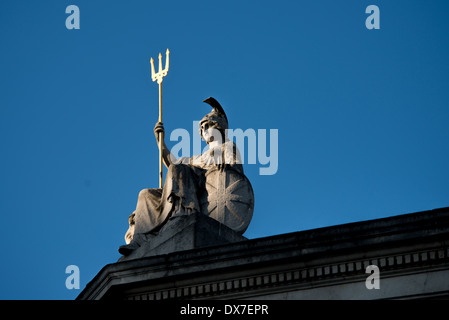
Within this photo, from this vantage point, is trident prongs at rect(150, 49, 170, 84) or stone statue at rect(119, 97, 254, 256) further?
trident prongs at rect(150, 49, 170, 84)

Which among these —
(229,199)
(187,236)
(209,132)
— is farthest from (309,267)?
(209,132)

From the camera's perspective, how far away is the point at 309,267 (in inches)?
613

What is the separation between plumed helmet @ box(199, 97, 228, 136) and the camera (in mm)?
20859

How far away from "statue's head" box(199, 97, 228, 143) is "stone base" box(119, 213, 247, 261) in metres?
2.55

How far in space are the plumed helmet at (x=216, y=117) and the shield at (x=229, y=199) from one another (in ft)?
4.55

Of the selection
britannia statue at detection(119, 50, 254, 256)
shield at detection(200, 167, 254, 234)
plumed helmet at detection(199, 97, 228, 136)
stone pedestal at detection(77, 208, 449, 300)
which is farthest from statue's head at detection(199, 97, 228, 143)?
stone pedestal at detection(77, 208, 449, 300)

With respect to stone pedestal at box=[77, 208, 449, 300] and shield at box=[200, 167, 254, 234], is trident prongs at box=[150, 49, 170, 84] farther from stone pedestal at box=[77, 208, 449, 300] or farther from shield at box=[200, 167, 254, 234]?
stone pedestal at box=[77, 208, 449, 300]

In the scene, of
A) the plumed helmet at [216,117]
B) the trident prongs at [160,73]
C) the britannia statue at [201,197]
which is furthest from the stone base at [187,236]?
the trident prongs at [160,73]

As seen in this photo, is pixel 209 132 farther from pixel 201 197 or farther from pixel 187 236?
pixel 187 236

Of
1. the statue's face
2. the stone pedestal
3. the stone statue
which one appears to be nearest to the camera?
the stone pedestal

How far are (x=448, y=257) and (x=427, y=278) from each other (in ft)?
1.34

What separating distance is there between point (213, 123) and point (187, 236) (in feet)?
11.7
